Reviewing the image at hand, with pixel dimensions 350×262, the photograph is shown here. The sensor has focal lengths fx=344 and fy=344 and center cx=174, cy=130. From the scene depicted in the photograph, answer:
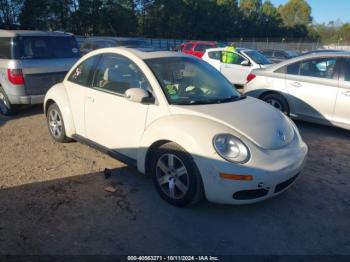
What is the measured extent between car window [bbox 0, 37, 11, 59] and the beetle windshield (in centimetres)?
433

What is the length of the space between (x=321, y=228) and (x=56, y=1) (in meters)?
49.5

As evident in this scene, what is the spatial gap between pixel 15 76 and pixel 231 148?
17.3 feet

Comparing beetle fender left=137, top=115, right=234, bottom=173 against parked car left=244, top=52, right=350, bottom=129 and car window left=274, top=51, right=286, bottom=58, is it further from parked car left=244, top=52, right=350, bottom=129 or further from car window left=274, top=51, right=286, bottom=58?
car window left=274, top=51, right=286, bottom=58

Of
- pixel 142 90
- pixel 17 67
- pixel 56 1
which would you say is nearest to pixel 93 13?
pixel 56 1

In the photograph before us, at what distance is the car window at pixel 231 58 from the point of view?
12.8 m

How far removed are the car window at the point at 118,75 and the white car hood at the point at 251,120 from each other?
2.20ft

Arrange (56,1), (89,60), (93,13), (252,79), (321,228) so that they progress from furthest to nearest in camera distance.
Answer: (93,13) → (56,1) → (252,79) → (89,60) → (321,228)

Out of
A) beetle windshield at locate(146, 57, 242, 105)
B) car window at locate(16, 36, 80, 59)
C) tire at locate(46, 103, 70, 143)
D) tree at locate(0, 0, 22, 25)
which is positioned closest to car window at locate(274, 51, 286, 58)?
car window at locate(16, 36, 80, 59)

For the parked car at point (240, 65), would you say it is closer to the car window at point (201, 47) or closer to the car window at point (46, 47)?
the car window at point (201, 47)

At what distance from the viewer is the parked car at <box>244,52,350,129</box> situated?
6445mm

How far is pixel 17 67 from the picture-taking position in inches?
272

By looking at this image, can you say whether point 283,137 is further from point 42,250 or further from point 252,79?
point 252,79

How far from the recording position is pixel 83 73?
505 centimetres

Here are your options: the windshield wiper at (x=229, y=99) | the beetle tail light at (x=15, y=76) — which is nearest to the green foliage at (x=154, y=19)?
the beetle tail light at (x=15, y=76)
